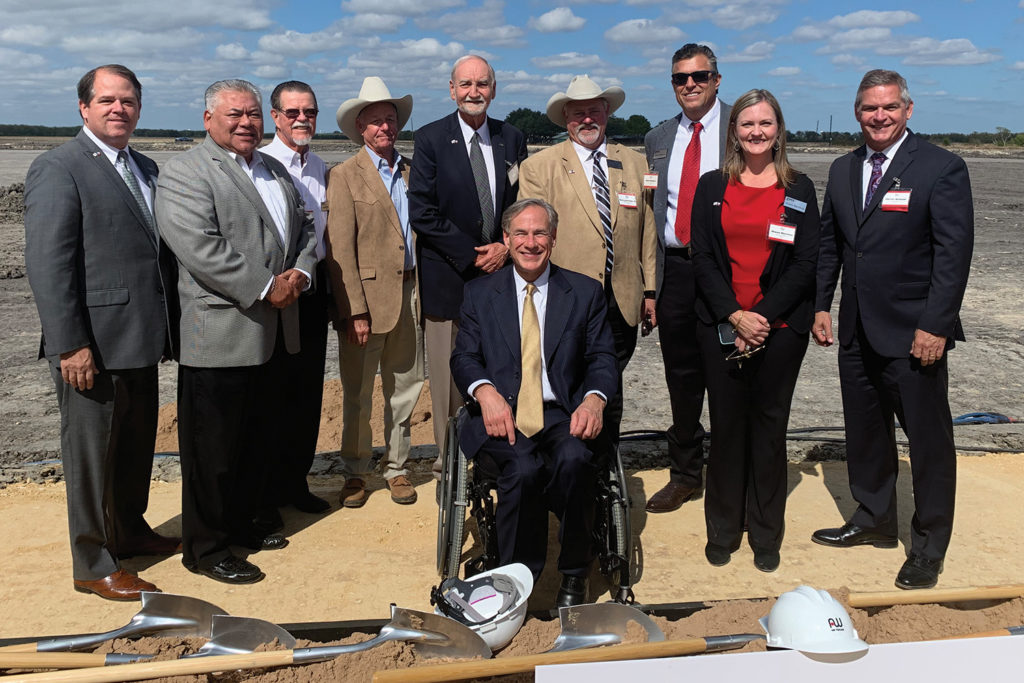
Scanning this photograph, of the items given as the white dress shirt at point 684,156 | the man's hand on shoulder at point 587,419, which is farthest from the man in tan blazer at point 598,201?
the man's hand on shoulder at point 587,419

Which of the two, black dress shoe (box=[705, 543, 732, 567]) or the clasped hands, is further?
black dress shoe (box=[705, 543, 732, 567])

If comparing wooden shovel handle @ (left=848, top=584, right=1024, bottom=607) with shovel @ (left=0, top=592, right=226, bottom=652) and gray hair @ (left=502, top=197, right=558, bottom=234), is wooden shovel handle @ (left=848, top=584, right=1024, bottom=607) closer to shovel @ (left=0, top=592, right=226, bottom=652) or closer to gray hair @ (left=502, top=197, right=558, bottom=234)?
gray hair @ (left=502, top=197, right=558, bottom=234)

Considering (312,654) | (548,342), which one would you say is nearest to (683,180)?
(548,342)

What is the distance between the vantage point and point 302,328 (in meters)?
4.32

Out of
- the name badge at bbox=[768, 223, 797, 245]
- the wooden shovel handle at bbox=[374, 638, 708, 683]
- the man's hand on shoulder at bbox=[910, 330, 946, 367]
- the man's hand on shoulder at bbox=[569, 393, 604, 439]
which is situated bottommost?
the wooden shovel handle at bbox=[374, 638, 708, 683]

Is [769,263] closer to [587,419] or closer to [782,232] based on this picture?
[782,232]

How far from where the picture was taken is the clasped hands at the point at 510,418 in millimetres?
3479

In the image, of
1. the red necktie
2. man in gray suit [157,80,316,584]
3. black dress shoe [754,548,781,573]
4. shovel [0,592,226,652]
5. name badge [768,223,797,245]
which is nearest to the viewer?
shovel [0,592,226,652]

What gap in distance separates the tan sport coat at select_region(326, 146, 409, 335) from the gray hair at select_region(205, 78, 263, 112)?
77 cm

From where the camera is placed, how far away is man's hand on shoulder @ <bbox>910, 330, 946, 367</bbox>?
11.9 ft

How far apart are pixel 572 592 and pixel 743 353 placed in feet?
4.06

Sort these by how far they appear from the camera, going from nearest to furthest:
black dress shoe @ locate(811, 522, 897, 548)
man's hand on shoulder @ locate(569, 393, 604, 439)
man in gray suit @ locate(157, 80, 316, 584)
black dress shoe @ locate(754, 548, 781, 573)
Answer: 1. man's hand on shoulder @ locate(569, 393, 604, 439)
2. man in gray suit @ locate(157, 80, 316, 584)
3. black dress shoe @ locate(754, 548, 781, 573)
4. black dress shoe @ locate(811, 522, 897, 548)

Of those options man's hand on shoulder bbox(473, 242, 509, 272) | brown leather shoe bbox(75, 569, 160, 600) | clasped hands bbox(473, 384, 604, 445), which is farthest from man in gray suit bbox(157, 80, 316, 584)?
clasped hands bbox(473, 384, 604, 445)

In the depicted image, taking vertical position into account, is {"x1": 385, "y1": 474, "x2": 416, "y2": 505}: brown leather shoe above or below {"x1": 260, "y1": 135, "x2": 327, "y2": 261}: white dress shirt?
below
